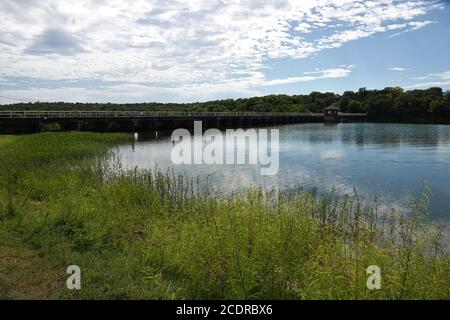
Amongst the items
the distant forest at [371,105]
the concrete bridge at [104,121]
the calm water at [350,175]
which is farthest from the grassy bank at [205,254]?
the distant forest at [371,105]

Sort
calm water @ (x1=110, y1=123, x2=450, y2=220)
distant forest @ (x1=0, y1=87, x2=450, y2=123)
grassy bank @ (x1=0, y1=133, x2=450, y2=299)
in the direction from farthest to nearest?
distant forest @ (x1=0, y1=87, x2=450, y2=123) < calm water @ (x1=110, y1=123, x2=450, y2=220) < grassy bank @ (x1=0, y1=133, x2=450, y2=299)

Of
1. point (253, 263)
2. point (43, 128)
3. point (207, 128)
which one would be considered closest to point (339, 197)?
point (253, 263)

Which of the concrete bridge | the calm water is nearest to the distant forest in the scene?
the concrete bridge

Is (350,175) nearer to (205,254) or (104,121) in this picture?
(205,254)

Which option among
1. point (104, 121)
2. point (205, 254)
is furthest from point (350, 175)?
point (104, 121)

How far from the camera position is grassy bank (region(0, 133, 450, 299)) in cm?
662

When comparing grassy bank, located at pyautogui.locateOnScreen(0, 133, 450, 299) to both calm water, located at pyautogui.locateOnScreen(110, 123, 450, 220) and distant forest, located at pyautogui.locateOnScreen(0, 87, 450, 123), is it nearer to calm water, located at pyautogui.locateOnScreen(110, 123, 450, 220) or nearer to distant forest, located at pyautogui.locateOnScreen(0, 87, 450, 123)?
calm water, located at pyautogui.locateOnScreen(110, 123, 450, 220)

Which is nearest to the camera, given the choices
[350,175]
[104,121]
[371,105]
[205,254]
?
[205,254]

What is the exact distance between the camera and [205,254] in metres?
8.01

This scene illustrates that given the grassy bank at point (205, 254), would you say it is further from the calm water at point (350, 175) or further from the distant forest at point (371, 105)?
the distant forest at point (371, 105)

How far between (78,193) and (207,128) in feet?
225

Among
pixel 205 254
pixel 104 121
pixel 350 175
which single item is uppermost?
pixel 104 121

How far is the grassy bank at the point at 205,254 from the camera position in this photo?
662 centimetres
